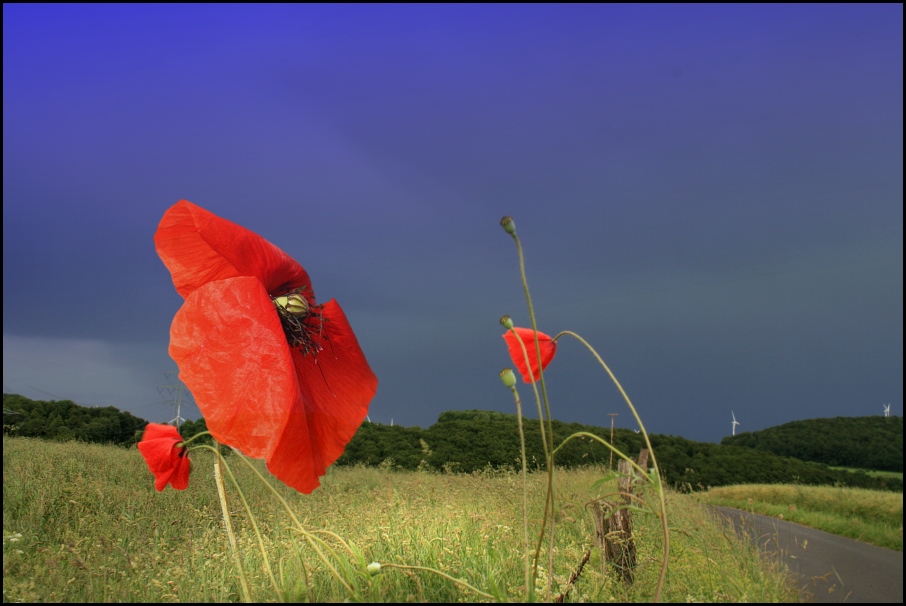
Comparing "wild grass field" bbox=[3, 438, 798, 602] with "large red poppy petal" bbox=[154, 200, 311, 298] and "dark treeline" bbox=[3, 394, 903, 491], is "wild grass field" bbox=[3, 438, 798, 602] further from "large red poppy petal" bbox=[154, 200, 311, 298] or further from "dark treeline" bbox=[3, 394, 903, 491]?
"large red poppy petal" bbox=[154, 200, 311, 298]

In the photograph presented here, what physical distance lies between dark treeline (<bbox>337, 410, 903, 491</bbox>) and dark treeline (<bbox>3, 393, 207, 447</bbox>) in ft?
8.05

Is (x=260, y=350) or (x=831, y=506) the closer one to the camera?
(x=260, y=350)

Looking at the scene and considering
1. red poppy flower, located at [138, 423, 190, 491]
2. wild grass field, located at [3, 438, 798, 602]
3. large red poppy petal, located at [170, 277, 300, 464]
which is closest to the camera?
large red poppy petal, located at [170, 277, 300, 464]

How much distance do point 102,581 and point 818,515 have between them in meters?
8.32

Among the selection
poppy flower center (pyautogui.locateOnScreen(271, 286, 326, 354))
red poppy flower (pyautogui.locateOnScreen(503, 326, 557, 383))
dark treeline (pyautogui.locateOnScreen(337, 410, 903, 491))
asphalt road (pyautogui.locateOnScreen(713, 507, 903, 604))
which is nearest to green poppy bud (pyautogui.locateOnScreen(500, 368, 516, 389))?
red poppy flower (pyautogui.locateOnScreen(503, 326, 557, 383))

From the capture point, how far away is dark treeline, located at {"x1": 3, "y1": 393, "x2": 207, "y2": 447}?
5707mm

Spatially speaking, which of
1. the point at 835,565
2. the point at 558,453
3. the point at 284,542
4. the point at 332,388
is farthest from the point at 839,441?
the point at 332,388

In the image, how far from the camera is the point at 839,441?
9.49m

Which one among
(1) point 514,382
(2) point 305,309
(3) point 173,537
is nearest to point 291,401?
(2) point 305,309

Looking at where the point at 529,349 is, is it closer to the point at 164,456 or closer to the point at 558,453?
the point at 164,456

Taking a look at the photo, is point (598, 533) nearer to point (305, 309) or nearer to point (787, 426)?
point (305, 309)

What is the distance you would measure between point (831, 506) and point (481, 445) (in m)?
4.94

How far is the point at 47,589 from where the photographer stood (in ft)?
6.40

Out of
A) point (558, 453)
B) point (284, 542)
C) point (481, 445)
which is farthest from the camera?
point (558, 453)
